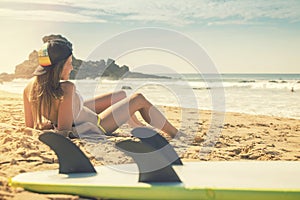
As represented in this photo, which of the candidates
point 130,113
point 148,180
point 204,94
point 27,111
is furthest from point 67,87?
point 204,94

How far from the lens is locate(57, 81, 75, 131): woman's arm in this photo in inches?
152

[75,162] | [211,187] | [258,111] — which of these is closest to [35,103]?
[75,162]

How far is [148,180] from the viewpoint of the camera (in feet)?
7.60

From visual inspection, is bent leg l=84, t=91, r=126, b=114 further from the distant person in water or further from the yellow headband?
the yellow headband

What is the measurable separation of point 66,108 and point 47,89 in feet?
0.75

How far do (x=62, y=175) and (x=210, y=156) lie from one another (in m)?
1.69

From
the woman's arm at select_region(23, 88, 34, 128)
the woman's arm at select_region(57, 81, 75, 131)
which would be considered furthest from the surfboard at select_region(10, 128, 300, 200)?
the woman's arm at select_region(23, 88, 34, 128)

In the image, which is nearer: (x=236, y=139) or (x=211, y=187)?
(x=211, y=187)

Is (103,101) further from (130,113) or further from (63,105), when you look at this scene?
(63,105)

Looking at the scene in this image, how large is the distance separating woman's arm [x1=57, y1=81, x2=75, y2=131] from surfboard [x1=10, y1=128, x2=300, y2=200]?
1300 millimetres

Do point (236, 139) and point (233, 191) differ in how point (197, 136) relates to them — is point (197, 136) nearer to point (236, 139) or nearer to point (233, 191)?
point (236, 139)

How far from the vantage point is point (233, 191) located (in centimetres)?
222

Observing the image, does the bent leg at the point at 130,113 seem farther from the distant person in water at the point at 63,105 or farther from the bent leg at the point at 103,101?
the bent leg at the point at 103,101

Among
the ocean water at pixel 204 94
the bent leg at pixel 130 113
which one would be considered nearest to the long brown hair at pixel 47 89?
the bent leg at pixel 130 113
